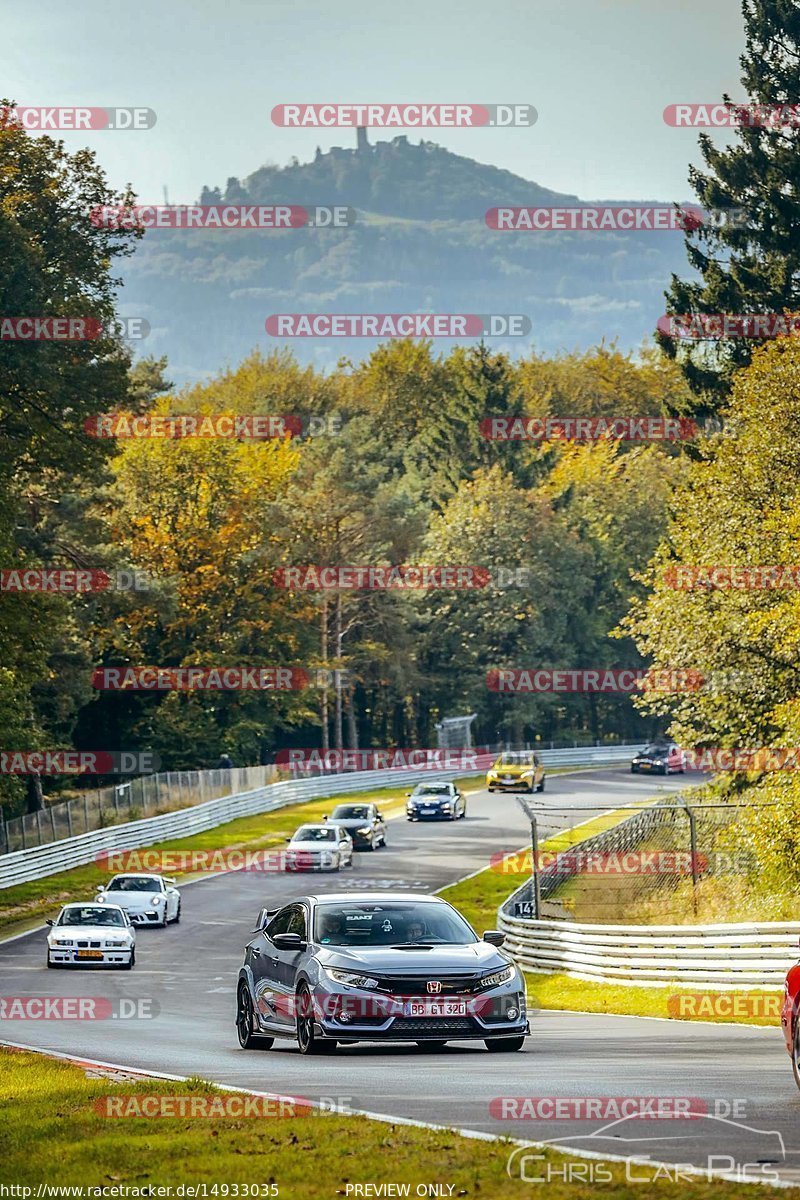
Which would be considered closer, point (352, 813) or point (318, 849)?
point (318, 849)

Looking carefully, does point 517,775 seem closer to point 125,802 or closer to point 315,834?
point 125,802

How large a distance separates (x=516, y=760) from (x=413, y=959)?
5893 centimetres

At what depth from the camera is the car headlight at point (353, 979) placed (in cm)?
1477

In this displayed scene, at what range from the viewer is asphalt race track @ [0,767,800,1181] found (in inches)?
390

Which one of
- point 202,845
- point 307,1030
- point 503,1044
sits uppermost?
point 307,1030

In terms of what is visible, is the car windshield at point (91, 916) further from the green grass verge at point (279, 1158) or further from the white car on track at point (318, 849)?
the green grass verge at point (279, 1158)

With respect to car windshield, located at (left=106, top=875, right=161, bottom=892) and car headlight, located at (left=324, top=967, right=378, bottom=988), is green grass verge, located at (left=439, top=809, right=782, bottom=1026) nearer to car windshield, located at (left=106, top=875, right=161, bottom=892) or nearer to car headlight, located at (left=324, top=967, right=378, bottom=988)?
car headlight, located at (left=324, top=967, right=378, bottom=988)

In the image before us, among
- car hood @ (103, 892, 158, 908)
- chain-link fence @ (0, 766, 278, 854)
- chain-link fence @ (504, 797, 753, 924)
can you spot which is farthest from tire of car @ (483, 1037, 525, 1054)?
chain-link fence @ (0, 766, 278, 854)

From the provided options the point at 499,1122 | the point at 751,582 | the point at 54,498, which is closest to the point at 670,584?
the point at 751,582

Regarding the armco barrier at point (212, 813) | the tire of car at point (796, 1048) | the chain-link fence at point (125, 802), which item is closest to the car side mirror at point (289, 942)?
the tire of car at point (796, 1048)

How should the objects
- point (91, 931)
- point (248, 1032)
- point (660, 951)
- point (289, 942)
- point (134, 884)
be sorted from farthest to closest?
1. point (134, 884)
2. point (91, 931)
3. point (660, 951)
4. point (248, 1032)
5. point (289, 942)

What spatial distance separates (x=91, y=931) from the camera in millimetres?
31516

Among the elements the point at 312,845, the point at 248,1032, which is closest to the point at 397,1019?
the point at 248,1032

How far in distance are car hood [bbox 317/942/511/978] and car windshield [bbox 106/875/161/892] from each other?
24.3 meters
